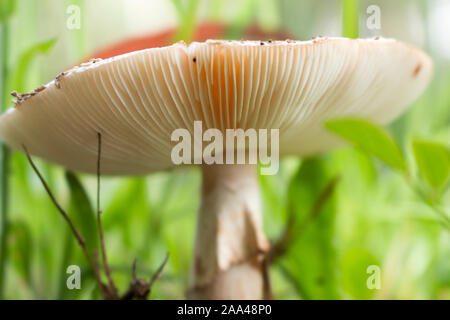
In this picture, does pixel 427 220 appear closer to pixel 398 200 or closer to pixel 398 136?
pixel 398 200

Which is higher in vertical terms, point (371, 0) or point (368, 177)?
point (371, 0)

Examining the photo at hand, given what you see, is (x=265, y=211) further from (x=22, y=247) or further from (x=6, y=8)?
(x=6, y=8)

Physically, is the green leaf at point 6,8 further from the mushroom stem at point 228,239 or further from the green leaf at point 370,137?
the green leaf at point 370,137

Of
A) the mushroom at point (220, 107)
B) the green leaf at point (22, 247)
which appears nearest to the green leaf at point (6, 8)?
the mushroom at point (220, 107)

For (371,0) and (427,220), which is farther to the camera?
(371,0)

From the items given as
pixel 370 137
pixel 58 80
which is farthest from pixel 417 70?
pixel 58 80

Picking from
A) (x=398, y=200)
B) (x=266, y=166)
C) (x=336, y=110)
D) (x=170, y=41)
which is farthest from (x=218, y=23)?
(x=398, y=200)

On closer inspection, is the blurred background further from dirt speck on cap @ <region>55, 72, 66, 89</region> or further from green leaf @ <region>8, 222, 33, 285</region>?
dirt speck on cap @ <region>55, 72, 66, 89</region>
